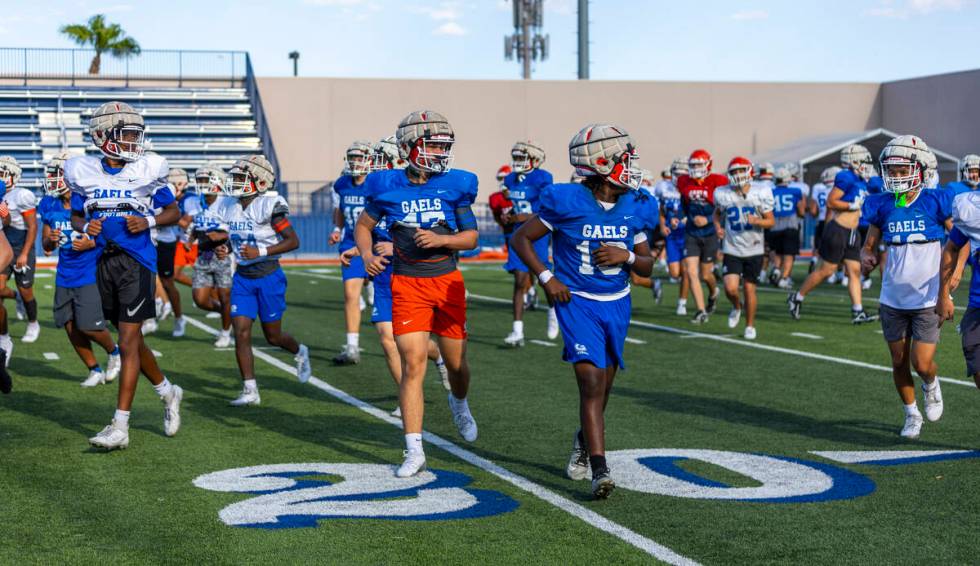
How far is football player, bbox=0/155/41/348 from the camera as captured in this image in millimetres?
11383

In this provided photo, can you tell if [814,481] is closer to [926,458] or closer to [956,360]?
[926,458]

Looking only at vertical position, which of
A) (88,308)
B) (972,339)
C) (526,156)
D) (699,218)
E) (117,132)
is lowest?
(972,339)

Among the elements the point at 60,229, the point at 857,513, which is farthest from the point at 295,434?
the point at 60,229

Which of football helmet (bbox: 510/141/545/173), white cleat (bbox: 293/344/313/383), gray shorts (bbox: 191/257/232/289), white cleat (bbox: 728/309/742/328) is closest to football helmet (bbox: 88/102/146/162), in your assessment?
white cleat (bbox: 293/344/313/383)

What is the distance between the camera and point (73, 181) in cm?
751

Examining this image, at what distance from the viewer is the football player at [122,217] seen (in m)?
7.44

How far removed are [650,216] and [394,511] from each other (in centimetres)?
191

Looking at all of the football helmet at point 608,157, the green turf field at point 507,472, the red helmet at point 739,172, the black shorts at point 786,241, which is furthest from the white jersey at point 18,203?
the black shorts at point 786,241

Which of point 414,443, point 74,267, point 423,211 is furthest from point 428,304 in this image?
point 74,267

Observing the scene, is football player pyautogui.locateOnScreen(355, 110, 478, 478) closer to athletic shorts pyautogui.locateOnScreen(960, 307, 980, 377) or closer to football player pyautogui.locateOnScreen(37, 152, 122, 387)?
football player pyautogui.locateOnScreen(37, 152, 122, 387)

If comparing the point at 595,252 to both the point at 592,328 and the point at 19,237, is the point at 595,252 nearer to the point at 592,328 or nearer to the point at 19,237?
the point at 592,328

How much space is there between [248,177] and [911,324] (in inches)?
183

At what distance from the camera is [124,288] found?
7512mm

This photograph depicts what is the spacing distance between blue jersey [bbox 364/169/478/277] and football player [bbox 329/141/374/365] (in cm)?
433
